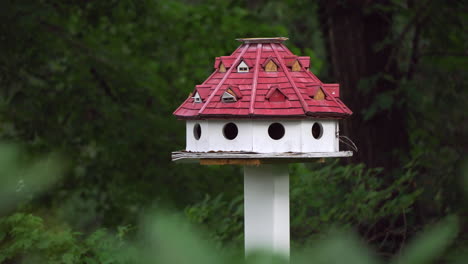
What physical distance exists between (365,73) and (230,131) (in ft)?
10.0

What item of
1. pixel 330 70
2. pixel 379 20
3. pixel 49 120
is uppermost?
pixel 379 20

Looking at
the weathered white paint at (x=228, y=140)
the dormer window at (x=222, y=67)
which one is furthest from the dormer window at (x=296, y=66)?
the weathered white paint at (x=228, y=140)

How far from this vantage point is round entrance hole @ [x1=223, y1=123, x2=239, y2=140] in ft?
11.7

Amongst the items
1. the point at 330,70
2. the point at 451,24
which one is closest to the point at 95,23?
the point at 330,70

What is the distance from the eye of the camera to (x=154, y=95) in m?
7.30

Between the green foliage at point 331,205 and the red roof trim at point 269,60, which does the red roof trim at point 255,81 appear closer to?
the red roof trim at point 269,60

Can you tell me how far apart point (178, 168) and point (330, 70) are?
6.14ft

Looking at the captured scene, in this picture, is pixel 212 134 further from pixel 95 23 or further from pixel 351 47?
pixel 95 23

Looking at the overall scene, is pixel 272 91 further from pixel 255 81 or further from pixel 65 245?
pixel 65 245

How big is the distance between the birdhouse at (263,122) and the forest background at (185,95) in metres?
1.77

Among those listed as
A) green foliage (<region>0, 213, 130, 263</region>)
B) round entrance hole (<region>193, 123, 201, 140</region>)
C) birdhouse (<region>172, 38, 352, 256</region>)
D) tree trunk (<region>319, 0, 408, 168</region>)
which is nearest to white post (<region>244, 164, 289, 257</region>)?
birdhouse (<region>172, 38, 352, 256</region>)

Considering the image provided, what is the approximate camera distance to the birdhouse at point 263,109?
3429 millimetres

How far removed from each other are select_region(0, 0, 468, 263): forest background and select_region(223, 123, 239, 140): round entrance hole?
1890 mm

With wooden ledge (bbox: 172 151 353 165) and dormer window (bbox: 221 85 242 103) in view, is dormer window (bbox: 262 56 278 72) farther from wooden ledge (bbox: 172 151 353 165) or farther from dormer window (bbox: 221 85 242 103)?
wooden ledge (bbox: 172 151 353 165)
